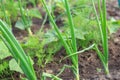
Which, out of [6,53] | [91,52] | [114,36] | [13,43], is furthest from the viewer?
[114,36]

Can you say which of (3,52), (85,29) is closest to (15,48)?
(3,52)

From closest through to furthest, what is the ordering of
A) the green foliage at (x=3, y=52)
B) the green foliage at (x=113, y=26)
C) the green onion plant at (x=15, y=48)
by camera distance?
the green onion plant at (x=15, y=48) → the green foliage at (x=3, y=52) → the green foliage at (x=113, y=26)

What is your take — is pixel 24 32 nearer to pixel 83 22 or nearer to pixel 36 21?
pixel 36 21

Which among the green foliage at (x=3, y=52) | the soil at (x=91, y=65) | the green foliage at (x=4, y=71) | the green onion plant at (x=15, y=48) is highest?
the green onion plant at (x=15, y=48)

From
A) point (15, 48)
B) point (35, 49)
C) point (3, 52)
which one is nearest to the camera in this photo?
point (15, 48)

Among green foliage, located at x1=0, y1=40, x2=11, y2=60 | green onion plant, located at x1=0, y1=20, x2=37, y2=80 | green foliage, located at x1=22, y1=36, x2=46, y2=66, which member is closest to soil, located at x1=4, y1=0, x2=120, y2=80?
green foliage, located at x1=22, y1=36, x2=46, y2=66

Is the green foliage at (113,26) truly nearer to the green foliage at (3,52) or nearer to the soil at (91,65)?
the soil at (91,65)

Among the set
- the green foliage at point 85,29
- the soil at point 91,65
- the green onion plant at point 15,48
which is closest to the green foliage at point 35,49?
the soil at point 91,65

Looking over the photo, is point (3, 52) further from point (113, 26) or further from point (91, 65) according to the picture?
point (113, 26)

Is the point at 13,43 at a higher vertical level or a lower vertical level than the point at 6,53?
higher

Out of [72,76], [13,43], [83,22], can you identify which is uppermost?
[13,43]

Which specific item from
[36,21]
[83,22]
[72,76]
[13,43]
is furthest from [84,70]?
[36,21]
